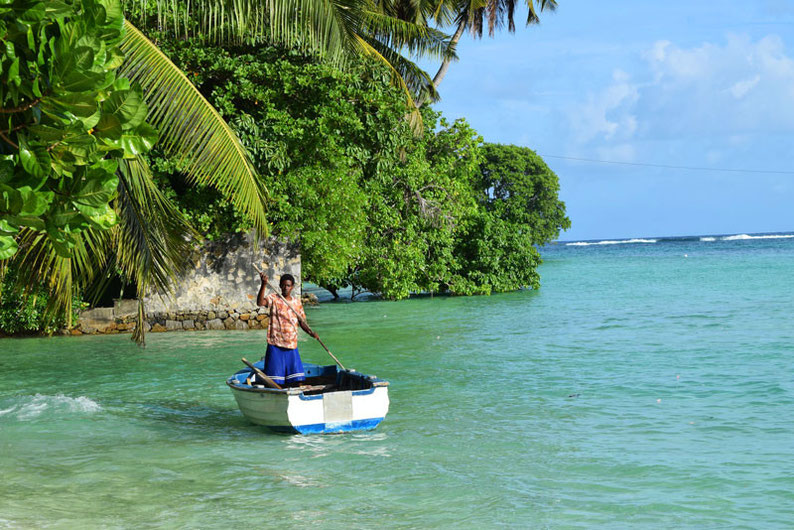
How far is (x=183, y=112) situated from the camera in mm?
12750

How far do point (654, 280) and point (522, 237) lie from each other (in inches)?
480

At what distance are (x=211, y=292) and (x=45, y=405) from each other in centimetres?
809

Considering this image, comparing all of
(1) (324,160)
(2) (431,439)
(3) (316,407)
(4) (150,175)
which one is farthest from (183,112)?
(1) (324,160)

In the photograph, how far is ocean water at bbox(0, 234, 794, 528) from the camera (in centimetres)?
736

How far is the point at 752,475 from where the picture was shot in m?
8.39

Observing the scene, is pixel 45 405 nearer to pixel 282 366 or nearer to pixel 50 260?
pixel 50 260

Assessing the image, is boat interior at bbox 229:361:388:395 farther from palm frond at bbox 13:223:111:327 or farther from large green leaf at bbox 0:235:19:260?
large green leaf at bbox 0:235:19:260

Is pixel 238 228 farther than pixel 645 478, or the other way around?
pixel 238 228

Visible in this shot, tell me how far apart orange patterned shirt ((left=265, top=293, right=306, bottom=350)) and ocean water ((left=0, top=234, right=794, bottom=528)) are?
3.82 feet

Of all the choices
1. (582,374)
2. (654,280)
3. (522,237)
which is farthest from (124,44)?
(654,280)

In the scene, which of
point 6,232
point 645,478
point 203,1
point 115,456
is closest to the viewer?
point 6,232

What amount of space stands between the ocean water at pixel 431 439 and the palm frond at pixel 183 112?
11.6ft

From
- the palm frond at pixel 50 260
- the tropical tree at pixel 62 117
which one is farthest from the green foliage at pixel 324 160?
the tropical tree at pixel 62 117

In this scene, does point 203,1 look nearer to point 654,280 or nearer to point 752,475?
point 752,475
